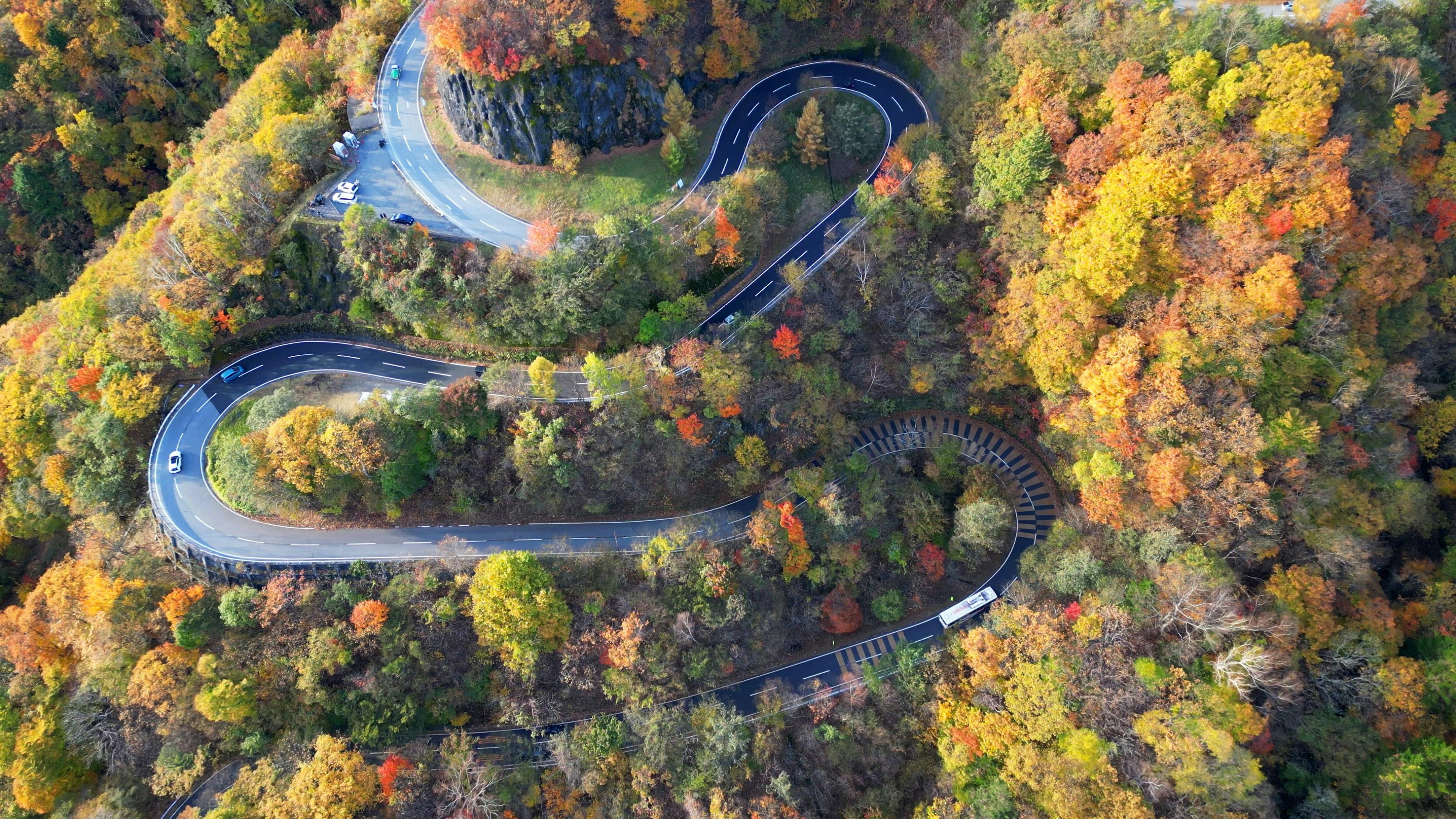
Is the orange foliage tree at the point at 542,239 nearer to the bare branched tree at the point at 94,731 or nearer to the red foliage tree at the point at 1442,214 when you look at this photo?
the bare branched tree at the point at 94,731

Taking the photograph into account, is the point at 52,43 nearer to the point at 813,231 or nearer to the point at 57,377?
the point at 57,377

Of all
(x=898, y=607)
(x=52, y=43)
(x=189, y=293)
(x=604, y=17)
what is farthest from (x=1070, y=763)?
(x=52, y=43)

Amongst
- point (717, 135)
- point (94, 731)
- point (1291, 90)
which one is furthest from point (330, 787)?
point (1291, 90)

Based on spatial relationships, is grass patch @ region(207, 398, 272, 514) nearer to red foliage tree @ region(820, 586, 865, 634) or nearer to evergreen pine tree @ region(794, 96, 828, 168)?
red foliage tree @ region(820, 586, 865, 634)

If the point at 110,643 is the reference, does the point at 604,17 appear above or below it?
above

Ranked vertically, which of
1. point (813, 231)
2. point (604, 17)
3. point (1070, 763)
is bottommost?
point (1070, 763)

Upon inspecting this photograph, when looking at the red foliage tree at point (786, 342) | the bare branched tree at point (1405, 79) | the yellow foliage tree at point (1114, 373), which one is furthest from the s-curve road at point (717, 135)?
the bare branched tree at point (1405, 79)

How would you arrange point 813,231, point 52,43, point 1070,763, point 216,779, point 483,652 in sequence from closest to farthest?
point 1070,763
point 216,779
point 483,652
point 813,231
point 52,43
